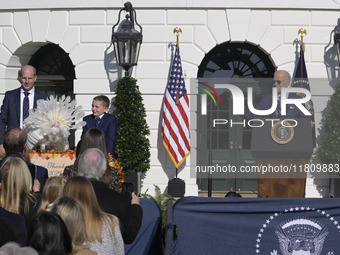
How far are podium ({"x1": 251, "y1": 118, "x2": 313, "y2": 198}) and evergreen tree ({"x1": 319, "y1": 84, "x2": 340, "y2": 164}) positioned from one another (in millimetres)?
1495

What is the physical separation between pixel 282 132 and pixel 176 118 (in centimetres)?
315

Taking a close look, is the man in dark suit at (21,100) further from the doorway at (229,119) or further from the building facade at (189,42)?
the doorway at (229,119)

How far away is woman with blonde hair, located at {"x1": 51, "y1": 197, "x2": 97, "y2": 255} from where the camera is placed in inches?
198

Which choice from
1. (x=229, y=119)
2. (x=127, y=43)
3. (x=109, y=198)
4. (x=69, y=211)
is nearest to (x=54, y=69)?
(x=127, y=43)

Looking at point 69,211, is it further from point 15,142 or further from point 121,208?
point 15,142

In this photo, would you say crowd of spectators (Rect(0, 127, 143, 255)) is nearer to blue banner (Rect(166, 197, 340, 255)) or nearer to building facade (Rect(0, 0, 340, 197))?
blue banner (Rect(166, 197, 340, 255))

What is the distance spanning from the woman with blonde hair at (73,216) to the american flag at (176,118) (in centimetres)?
1075

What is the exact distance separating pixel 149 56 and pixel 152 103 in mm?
949

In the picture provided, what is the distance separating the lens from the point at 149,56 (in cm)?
1639

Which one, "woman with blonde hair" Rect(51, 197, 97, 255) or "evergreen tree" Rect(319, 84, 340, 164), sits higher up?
"evergreen tree" Rect(319, 84, 340, 164)

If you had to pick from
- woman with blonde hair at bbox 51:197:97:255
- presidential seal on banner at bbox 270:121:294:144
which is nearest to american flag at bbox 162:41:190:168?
presidential seal on banner at bbox 270:121:294:144

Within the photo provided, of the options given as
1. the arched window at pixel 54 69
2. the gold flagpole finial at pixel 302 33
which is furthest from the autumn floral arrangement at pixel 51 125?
the gold flagpole finial at pixel 302 33

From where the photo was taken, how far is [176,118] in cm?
1591

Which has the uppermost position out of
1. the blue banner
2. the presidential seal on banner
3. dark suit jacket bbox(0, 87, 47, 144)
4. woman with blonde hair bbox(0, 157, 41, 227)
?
dark suit jacket bbox(0, 87, 47, 144)
